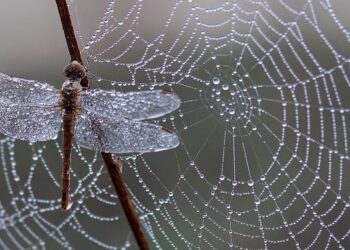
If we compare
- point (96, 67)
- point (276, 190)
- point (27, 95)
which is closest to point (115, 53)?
point (96, 67)

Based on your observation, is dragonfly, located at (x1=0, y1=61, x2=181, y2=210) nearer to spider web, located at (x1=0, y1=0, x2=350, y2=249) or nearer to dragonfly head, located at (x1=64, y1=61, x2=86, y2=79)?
dragonfly head, located at (x1=64, y1=61, x2=86, y2=79)

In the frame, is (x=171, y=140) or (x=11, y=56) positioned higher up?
(x=11, y=56)

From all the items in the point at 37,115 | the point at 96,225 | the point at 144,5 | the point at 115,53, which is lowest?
the point at 37,115

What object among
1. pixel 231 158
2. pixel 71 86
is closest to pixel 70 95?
pixel 71 86

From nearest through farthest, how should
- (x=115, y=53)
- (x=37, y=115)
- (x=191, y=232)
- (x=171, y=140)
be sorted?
1. (x=171, y=140)
2. (x=37, y=115)
3. (x=191, y=232)
4. (x=115, y=53)

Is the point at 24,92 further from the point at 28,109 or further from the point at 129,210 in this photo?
the point at 129,210

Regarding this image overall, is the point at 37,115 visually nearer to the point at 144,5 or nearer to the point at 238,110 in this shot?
the point at 238,110
